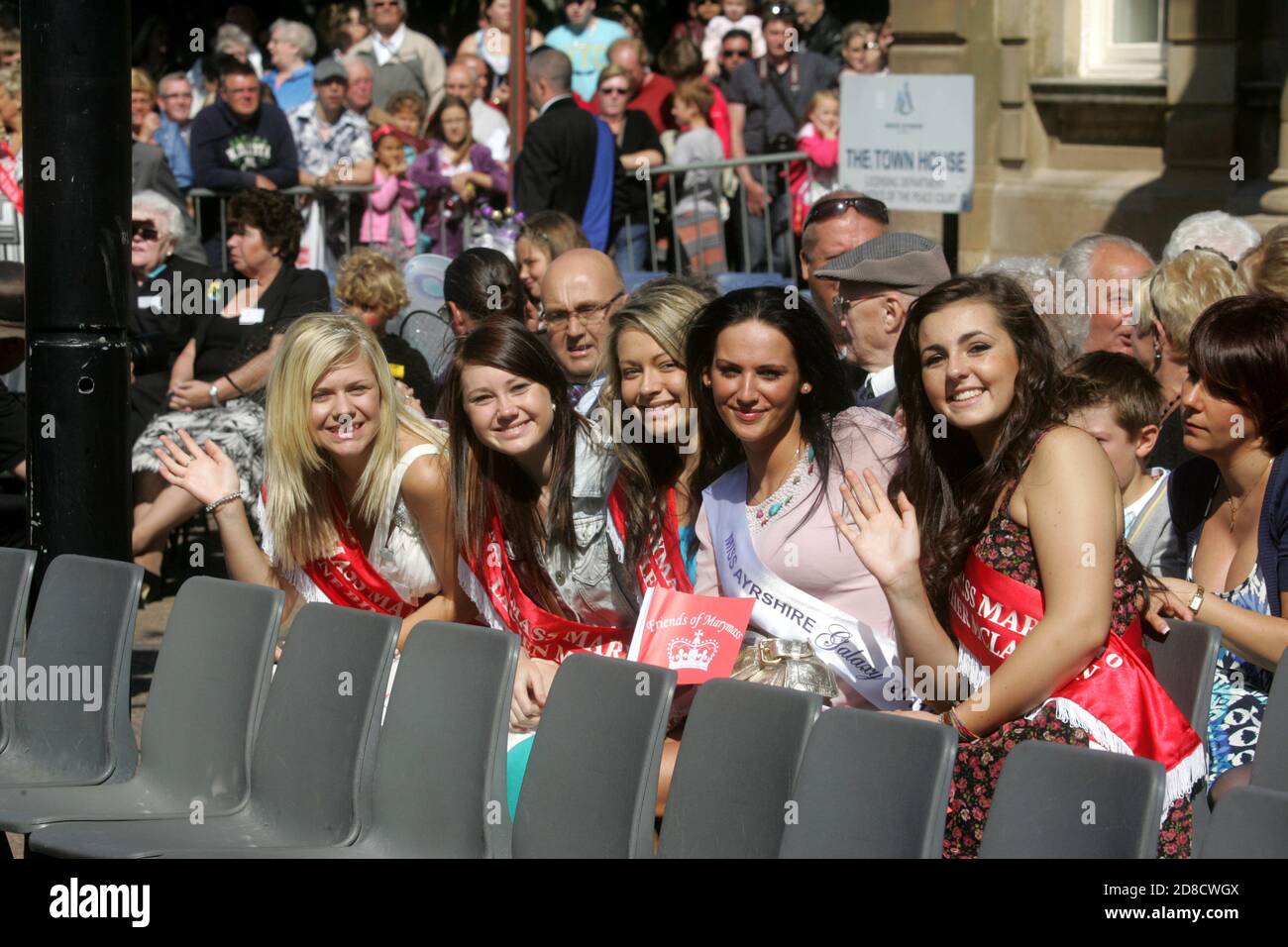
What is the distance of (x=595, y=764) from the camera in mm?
3355

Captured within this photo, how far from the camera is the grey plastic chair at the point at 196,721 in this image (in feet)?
13.1

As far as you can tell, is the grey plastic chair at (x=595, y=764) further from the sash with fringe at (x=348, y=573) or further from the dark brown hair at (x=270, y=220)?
the dark brown hair at (x=270, y=220)

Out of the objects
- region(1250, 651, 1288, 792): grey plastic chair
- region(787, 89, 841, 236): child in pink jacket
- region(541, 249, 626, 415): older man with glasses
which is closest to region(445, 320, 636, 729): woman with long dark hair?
region(541, 249, 626, 415): older man with glasses

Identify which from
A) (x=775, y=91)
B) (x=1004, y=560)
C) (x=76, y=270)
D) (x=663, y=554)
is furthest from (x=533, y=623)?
(x=775, y=91)

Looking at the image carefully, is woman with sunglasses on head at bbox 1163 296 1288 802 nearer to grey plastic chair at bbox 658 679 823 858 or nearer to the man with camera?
grey plastic chair at bbox 658 679 823 858

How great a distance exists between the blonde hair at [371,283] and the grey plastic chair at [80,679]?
294 centimetres

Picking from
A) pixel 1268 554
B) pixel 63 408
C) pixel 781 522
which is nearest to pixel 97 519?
pixel 63 408

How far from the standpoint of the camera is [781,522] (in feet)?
13.2

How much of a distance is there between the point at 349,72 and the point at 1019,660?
29.9 feet

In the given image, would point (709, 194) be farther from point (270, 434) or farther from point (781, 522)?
point (781, 522)

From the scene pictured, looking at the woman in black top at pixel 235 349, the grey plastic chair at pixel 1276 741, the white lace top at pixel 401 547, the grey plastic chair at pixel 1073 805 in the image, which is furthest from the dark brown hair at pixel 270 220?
the grey plastic chair at pixel 1073 805

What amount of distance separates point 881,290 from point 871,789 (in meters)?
2.29

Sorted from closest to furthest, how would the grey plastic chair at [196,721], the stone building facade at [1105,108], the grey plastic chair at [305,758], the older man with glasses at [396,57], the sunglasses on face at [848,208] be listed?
the grey plastic chair at [305,758], the grey plastic chair at [196,721], the sunglasses on face at [848,208], the stone building facade at [1105,108], the older man with glasses at [396,57]

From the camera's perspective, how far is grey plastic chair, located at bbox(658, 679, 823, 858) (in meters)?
3.14
